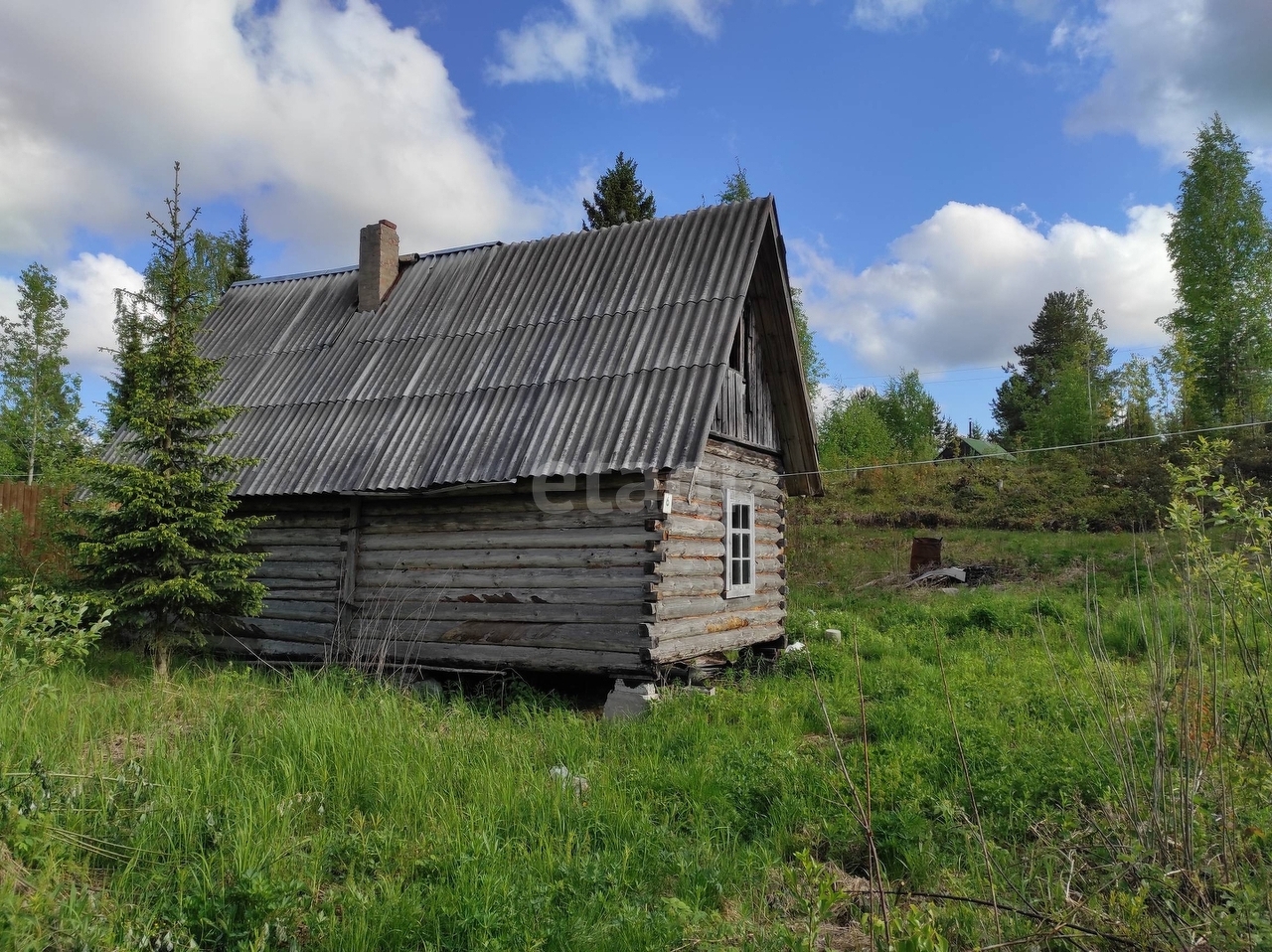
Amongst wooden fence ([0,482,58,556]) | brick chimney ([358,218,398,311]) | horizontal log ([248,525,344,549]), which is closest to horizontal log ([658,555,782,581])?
horizontal log ([248,525,344,549])

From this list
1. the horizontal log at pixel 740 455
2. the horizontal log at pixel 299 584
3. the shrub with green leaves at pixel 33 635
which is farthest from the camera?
the horizontal log at pixel 299 584

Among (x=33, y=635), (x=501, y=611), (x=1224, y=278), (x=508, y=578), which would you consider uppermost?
(x=1224, y=278)

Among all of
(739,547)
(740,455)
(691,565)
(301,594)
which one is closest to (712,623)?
(691,565)

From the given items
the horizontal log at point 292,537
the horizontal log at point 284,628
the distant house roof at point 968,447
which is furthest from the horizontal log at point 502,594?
the distant house roof at point 968,447

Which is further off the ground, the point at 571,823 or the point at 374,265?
the point at 374,265

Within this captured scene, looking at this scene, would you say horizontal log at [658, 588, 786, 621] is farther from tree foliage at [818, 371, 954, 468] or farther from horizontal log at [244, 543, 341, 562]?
tree foliage at [818, 371, 954, 468]

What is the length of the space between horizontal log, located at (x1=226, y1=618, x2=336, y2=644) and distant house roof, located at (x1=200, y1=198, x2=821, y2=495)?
184 centimetres

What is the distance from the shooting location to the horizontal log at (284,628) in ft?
34.3

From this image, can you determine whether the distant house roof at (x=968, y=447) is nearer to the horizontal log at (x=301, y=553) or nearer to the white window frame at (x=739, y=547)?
the white window frame at (x=739, y=547)

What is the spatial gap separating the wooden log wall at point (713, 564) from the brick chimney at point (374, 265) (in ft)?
23.0

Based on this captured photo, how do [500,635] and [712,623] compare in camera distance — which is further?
[712,623]

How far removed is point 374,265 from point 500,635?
764 centimetres

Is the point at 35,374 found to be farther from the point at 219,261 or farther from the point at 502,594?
the point at 502,594

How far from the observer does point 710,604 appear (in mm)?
9938
